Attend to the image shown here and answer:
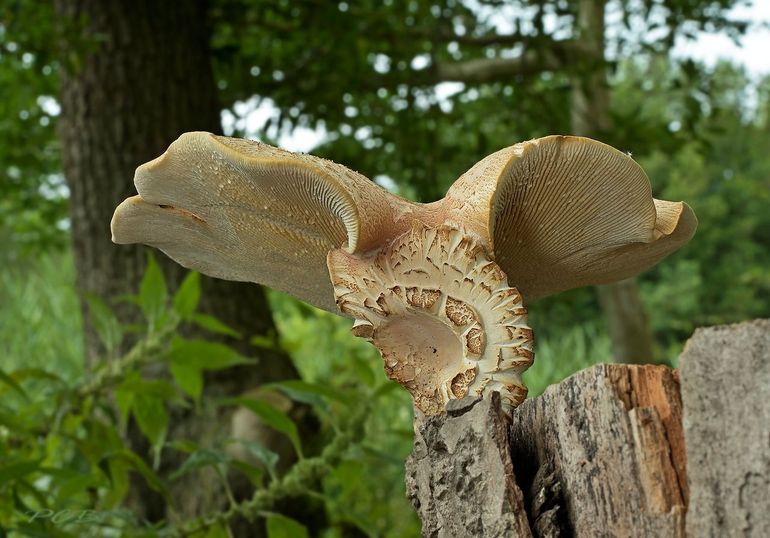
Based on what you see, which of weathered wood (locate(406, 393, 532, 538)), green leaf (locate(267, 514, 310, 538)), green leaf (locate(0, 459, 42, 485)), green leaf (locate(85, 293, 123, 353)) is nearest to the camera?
weathered wood (locate(406, 393, 532, 538))

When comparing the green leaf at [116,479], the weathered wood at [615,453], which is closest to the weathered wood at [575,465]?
the weathered wood at [615,453]

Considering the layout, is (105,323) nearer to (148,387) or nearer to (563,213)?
(148,387)

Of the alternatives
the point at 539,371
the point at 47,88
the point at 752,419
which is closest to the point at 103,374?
the point at 752,419

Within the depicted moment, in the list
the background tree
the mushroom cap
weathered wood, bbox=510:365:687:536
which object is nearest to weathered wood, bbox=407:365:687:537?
weathered wood, bbox=510:365:687:536

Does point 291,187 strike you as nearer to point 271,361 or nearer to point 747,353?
point 747,353

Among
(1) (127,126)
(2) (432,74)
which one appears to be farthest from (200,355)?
(2) (432,74)

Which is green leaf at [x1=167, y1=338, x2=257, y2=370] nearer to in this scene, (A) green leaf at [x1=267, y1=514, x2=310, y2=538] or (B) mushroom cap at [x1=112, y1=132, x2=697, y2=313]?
(A) green leaf at [x1=267, y1=514, x2=310, y2=538]

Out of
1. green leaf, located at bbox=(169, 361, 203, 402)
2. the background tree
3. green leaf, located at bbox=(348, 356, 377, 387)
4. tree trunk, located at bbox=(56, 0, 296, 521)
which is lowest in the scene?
green leaf, located at bbox=(169, 361, 203, 402)
